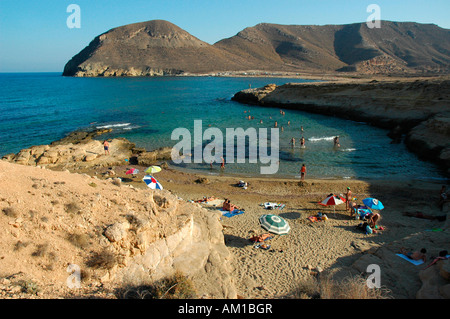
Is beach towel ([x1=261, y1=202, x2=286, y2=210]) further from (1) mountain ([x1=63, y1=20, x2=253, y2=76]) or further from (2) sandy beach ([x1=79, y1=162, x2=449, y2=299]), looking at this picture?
(1) mountain ([x1=63, y1=20, x2=253, y2=76])

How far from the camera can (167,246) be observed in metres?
7.78

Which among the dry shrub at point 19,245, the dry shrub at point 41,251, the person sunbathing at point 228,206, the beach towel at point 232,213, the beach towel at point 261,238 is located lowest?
the beach towel at point 261,238

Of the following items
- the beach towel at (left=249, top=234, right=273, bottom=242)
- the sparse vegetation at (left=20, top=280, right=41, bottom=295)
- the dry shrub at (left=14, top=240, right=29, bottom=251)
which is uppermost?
the dry shrub at (left=14, top=240, right=29, bottom=251)

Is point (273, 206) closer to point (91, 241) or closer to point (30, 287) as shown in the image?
point (91, 241)

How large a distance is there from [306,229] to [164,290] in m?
7.74

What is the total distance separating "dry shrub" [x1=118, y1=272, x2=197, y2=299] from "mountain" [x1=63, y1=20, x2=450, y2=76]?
140 metres

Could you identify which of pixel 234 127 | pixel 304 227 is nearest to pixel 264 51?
pixel 234 127

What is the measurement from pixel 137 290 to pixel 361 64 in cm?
15317

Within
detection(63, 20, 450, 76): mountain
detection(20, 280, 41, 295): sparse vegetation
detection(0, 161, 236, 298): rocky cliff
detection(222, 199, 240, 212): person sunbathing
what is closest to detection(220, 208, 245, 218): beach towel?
detection(222, 199, 240, 212): person sunbathing

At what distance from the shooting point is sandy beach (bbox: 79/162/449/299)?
8.71m

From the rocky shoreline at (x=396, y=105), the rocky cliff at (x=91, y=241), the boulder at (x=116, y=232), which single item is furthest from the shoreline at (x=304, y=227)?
the rocky shoreline at (x=396, y=105)
